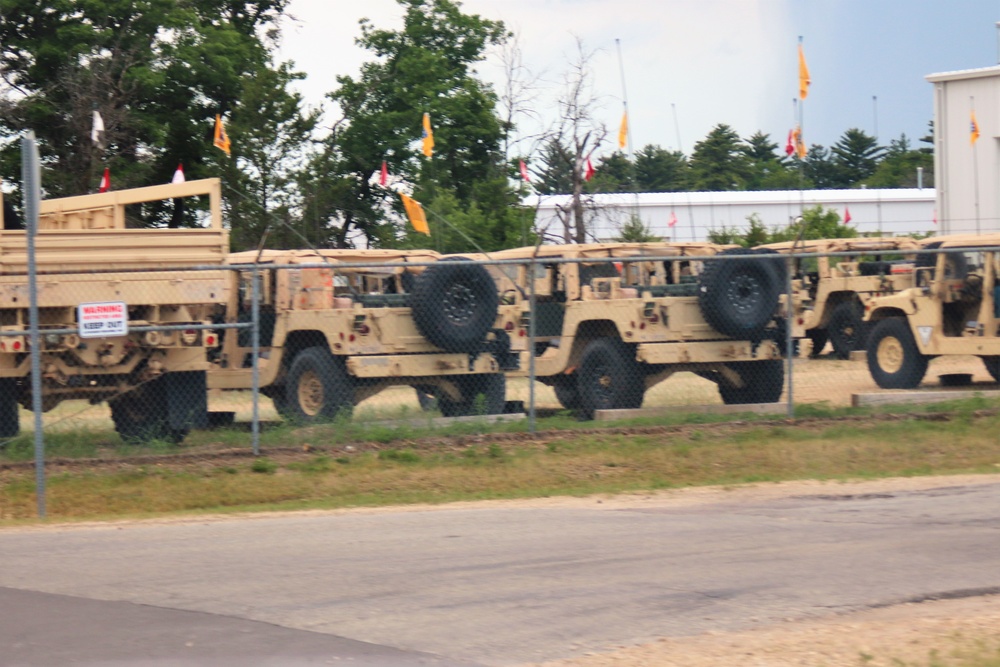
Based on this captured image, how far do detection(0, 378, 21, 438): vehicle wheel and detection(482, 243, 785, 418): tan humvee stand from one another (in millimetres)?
5740

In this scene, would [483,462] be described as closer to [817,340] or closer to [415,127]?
[817,340]

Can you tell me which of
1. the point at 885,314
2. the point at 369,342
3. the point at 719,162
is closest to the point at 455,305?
the point at 369,342

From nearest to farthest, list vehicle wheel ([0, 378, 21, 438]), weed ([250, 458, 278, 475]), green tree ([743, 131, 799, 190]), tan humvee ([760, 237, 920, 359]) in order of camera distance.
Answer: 1. weed ([250, 458, 278, 475])
2. vehicle wheel ([0, 378, 21, 438])
3. tan humvee ([760, 237, 920, 359])
4. green tree ([743, 131, 799, 190])

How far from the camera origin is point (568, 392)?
17.8 m

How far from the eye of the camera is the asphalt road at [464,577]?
6773 millimetres

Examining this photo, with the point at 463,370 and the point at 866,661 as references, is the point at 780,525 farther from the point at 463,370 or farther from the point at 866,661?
the point at 463,370

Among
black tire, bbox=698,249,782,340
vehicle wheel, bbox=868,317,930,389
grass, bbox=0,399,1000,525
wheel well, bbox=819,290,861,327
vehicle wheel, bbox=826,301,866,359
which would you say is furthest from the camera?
wheel well, bbox=819,290,861,327

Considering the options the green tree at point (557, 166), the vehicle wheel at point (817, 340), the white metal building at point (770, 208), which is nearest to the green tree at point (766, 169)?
the white metal building at point (770, 208)

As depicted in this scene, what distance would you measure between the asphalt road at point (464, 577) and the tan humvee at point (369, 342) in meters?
4.10

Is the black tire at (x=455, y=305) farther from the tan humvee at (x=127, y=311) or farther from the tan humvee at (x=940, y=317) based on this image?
the tan humvee at (x=940, y=317)

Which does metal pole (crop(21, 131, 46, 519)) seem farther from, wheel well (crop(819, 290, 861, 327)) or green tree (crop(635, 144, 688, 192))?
green tree (crop(635, 144, 688, 192))

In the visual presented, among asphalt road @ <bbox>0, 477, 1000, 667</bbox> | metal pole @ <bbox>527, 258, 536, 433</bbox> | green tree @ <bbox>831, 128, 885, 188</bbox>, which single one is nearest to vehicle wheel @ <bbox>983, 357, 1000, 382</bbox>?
metal pole @ <bbox>527, 258, 536, 433</bbox>

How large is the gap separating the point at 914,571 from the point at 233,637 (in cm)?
418

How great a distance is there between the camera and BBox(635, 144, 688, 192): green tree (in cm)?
8481
